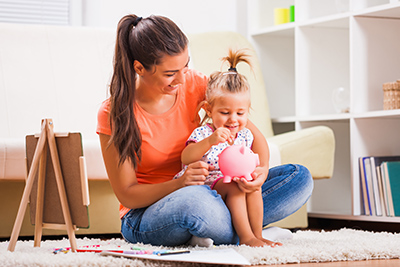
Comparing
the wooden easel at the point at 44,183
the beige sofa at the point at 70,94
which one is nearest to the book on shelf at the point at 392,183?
the beige sofa at the point at 70,94

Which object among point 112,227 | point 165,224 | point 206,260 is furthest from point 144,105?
point 112,227

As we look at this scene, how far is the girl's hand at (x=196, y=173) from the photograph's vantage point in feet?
5.10

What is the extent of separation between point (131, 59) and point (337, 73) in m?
1.72

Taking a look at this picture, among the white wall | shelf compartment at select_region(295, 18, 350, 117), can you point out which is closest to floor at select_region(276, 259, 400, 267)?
shelf compartment at select_region(295, 18, 350, 117)

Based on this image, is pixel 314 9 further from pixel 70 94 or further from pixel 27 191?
pixel 27 191

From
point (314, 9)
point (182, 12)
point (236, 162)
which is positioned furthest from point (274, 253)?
point (182, 12)

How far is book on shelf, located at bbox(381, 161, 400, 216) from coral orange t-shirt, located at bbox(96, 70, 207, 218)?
118 centimetres

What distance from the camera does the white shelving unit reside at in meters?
2.72

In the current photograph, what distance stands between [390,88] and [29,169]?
5.42 feet

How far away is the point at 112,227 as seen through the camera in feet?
7.58

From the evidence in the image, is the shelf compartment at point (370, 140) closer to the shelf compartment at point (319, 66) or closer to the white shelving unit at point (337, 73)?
the white shelving unit at point (337, 73)

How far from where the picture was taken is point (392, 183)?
262 cm

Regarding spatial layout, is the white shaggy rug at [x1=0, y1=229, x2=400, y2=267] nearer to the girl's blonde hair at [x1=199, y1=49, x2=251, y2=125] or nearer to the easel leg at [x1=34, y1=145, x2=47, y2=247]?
the easel leg at [x1=34, y1=145, x2=47, y2=247]

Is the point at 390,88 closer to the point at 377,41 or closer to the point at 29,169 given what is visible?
the point at 377,41
